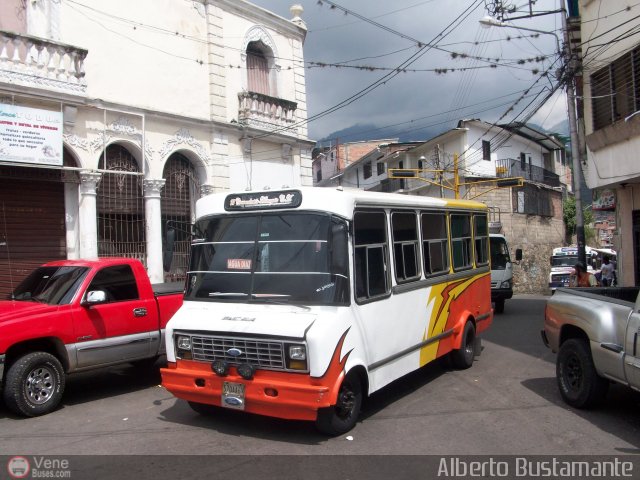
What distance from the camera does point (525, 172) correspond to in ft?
127

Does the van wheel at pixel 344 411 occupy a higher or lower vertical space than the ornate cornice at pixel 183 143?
lower

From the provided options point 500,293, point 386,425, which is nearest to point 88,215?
point 386,425

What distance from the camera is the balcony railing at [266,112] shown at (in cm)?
1695

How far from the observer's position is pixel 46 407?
6.75m

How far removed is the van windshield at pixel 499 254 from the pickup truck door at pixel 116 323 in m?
12.5

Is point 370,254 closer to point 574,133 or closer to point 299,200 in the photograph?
point 299,200

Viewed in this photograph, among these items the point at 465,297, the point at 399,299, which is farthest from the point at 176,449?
the point at 465,297

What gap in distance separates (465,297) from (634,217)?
8.35 meters

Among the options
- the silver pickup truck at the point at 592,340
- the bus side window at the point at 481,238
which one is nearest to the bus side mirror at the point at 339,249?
the silver pickup truck at the point at 592,340

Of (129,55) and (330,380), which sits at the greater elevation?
(129,55)

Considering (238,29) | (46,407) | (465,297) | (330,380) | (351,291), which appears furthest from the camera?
(238,29)

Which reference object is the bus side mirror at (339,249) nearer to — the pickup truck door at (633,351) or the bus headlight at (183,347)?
the bus headlight at (183,347)
